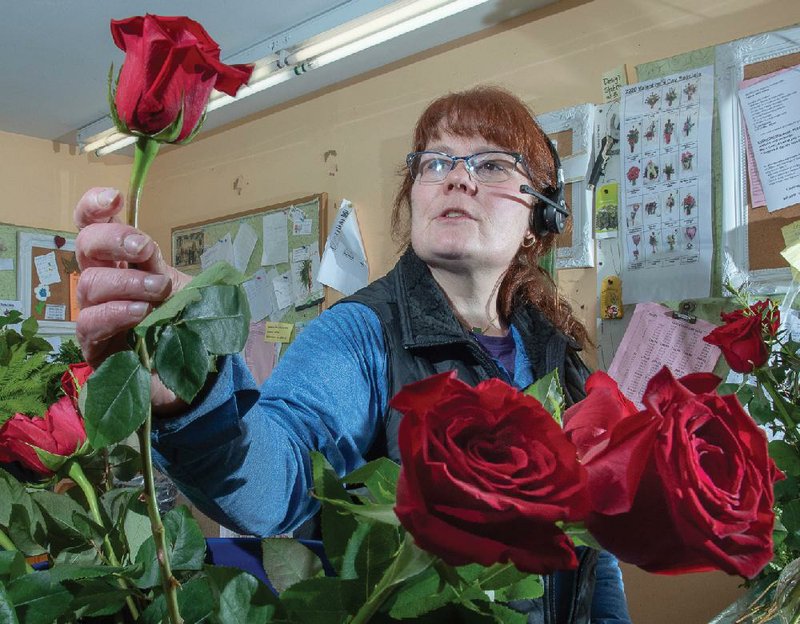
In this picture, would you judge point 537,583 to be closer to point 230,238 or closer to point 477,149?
point 477,149

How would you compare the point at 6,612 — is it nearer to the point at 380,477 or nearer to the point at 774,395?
the point at 380,477

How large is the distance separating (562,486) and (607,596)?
3.25 feet

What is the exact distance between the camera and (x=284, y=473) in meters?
0.67

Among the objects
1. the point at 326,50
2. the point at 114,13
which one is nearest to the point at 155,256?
the point at 326,50

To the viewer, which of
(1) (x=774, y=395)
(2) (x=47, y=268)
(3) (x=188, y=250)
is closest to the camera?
(1) (x=774, y=395)

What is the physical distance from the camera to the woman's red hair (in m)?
1.24

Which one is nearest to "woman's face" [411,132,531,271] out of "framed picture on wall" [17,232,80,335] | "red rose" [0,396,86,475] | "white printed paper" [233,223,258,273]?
"red rose" [0,396,86,475]

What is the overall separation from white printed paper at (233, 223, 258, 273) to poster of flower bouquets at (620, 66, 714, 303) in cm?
161

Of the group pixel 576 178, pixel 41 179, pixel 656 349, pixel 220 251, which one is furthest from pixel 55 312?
pixel 656 349

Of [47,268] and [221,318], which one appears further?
[47,268]

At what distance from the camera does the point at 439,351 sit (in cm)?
107

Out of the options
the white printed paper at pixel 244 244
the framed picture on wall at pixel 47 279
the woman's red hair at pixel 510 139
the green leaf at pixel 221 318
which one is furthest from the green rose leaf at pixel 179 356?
the framed picture on wall at pixel 47 279

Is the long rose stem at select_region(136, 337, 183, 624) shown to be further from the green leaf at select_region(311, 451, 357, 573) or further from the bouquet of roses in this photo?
A: the bouquet of roses

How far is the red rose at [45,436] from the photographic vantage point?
16.4 inches
